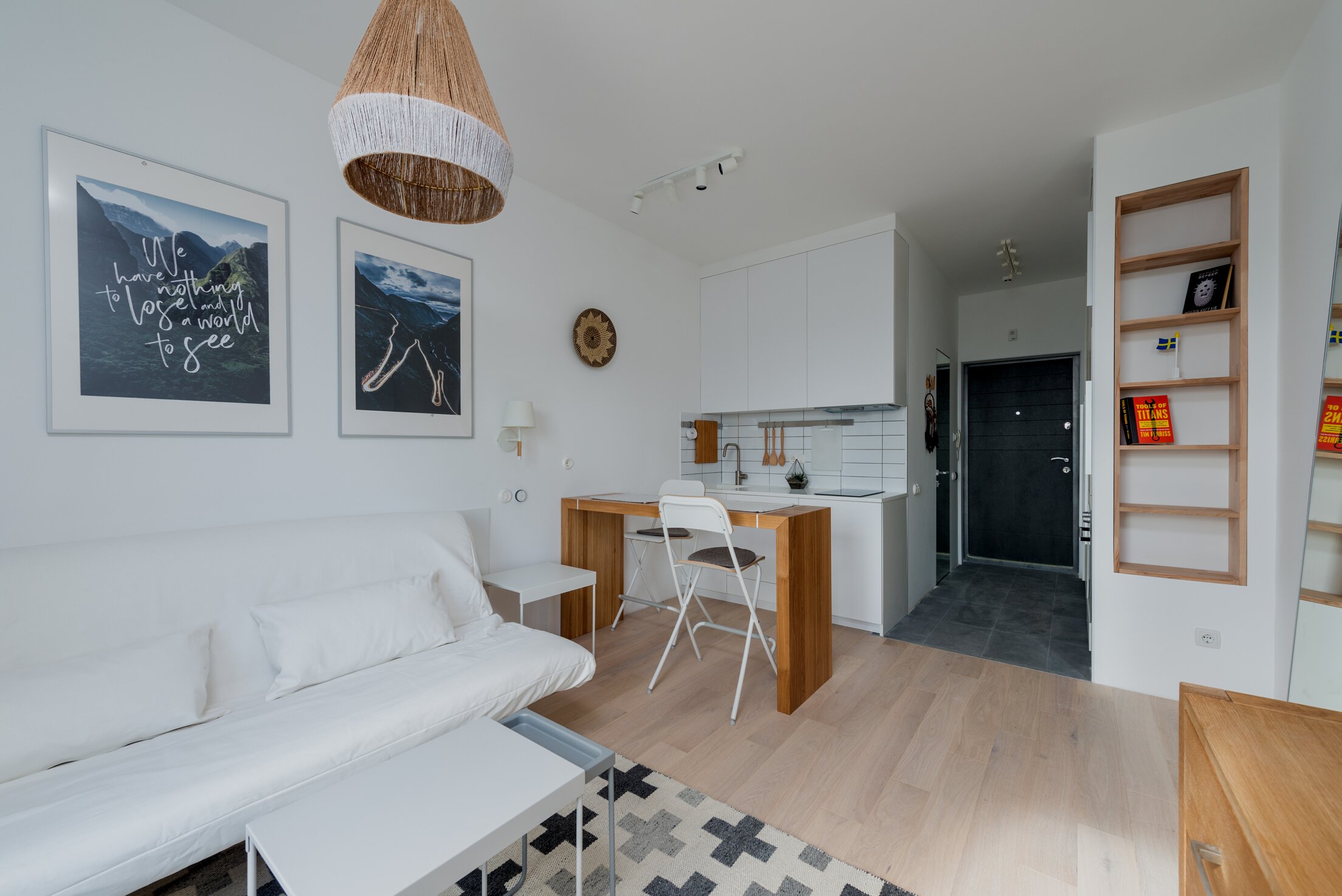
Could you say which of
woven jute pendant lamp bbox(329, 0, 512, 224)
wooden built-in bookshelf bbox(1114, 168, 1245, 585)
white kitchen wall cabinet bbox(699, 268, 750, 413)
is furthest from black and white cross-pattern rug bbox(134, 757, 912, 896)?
white kitchen wall cabinet bbox(699, 268, 750, 413)

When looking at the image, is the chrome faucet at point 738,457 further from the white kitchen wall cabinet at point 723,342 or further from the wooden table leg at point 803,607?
the wooden table leg at point 803,607

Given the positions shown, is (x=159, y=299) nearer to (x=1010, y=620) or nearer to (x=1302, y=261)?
(x=1302, y=261)

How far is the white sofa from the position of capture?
3.62ft

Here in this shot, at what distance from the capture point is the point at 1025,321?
4.91 meters

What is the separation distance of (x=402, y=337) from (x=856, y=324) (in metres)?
2.71

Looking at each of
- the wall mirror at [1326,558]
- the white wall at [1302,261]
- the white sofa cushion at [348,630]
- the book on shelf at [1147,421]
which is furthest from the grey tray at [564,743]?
the book on shelf at [1147,421]

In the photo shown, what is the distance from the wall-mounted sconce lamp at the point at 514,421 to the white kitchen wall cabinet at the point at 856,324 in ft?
6.50

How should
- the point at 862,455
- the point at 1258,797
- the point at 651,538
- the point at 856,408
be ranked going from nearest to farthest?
the point at 1258,797, the point at 651,538, the point at 856,408, the point at 862,455

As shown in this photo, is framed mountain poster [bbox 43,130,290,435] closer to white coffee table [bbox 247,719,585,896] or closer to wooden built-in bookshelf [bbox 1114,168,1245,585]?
white coffee table [bbox 247,719,585,896]

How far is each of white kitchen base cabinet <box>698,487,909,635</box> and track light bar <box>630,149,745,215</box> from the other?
2047 millimetres

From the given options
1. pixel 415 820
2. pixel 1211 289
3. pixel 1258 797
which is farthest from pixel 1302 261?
pixel 415 820

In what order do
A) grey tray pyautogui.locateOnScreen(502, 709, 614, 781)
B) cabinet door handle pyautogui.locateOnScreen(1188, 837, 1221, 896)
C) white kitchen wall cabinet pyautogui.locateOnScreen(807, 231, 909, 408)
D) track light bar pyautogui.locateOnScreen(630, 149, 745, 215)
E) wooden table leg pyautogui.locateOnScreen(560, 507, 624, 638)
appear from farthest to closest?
white kitchen wall cabinet pyautogui.locateOnScreen(807, 231, 909, 408)
wooden table leg pyautogui.locateOnScreen(560, 507, 624, 638)
track light bar pyautogui.locateOnScreen(630, 149, 745, 215)
grey tray pyautogui.locateOnScreen(502, 709, 614, 781)
cabinet door handle pyautogui.locateOnScreen(1188, 837, 1221, 896)

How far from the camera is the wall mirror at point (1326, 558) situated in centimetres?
133

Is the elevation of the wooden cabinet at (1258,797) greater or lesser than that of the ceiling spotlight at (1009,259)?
lesser
